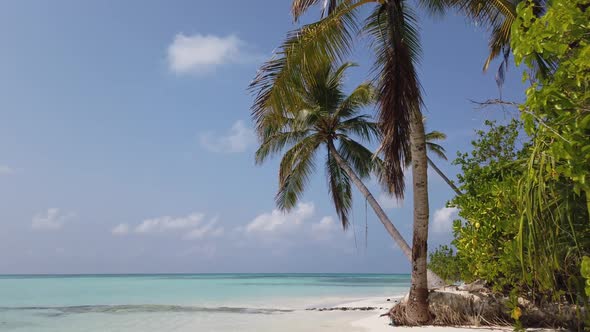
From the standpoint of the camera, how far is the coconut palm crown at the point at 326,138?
50.7 ft

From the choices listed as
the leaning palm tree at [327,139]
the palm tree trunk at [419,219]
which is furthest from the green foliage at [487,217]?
the leaning palm tree at [327,139]

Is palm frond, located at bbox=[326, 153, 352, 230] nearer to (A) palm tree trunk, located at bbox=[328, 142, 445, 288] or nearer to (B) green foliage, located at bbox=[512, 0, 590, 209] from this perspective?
(A) palm tree trunk, located at bbox=[328, 142, 445, 288]

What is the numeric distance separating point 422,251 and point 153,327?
20.5 ft

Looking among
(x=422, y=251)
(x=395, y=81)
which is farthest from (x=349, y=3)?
(x=422, y=251)

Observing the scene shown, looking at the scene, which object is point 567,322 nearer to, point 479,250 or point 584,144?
point 479,250

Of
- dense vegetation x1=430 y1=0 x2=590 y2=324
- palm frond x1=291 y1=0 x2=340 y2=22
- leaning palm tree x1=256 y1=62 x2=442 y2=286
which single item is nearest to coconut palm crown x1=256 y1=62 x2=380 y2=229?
leaning palm tree x1=256 y1=62 x2=442 y2=286

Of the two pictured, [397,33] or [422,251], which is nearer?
[397,33]

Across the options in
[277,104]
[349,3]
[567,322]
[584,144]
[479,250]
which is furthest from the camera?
[349,3]

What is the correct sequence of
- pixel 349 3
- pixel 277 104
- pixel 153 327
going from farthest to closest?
pixel 153 327 < pixel 349 3 < pixel 277 104

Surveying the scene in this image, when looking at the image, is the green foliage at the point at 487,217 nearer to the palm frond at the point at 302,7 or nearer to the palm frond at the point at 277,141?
the palm frond at the point at 302,7

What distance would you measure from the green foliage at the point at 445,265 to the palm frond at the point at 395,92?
17.7ft

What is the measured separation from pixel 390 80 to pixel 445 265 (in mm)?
7298

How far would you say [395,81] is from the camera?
7914 millimetres

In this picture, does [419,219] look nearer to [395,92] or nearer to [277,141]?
[395,92]
